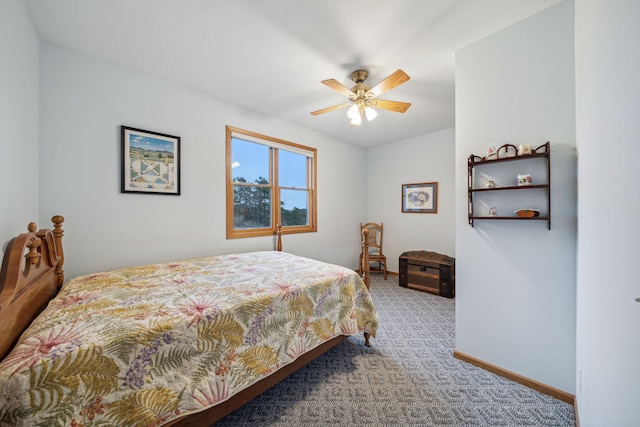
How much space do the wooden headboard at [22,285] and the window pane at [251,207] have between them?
170 centimetres

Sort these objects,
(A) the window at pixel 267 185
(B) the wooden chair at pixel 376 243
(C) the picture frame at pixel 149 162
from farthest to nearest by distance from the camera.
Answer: (B) the wooden chair at pixel 376 243
(A) the window at pixel 267 185
(C) the picture frame at pixel 149 162

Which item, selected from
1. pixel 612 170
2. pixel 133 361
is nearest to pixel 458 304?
pixel 612 170

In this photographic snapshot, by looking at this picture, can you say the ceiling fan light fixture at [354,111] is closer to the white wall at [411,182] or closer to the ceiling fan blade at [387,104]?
the ceiling fan blade at [387,104]

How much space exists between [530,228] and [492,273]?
412 millimetres

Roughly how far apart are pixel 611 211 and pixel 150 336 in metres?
1.83

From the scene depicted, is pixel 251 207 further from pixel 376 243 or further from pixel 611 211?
pixel 611 211

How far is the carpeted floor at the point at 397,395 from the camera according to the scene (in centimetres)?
139

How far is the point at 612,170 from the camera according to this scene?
741 millimetres

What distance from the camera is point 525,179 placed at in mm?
1581

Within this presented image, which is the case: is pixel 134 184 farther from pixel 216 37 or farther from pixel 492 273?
pixel 492 273

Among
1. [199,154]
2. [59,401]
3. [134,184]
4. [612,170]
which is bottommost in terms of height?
[59,401]

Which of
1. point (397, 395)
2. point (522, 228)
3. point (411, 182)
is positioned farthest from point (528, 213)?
point (411, 182)

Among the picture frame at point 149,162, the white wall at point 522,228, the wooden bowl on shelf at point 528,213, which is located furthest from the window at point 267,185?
the wooden bowl on shelf at point 528,213

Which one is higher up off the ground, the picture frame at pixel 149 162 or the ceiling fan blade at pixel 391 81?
the ceiling fan blade at pixel 391 81
